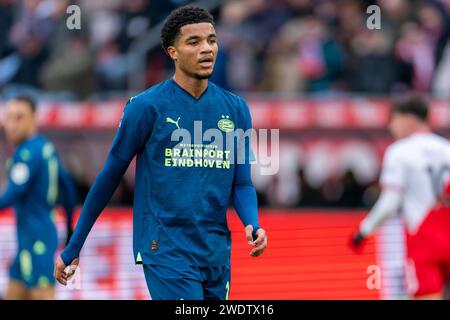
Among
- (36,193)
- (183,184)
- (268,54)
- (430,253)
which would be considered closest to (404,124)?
(430,253)

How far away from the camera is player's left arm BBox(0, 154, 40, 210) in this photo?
33.1ft

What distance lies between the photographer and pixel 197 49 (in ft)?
21.6

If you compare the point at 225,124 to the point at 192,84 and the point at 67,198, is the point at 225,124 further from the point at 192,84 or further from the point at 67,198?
the point at 67,198

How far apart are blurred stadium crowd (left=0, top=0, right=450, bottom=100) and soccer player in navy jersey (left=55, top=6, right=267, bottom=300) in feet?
28.1

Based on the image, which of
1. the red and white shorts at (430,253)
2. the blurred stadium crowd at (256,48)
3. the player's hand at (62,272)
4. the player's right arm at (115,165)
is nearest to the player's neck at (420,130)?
the red and white shorts at (430,253)

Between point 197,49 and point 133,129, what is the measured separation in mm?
562

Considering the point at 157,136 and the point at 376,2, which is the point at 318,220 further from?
the point at 157,136

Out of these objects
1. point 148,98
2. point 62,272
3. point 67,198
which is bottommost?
point 62,272

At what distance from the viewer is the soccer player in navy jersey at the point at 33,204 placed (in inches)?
404

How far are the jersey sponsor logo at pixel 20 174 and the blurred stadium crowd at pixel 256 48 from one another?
16.9 ft

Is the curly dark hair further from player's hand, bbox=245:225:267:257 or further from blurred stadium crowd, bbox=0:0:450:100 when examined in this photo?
blurred stadium crowd, bbox=0:0:450:100

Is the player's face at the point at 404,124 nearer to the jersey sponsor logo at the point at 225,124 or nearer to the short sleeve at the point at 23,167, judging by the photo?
the short sleeve at the point at 23,167

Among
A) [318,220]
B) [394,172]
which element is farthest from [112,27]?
[394,172]
